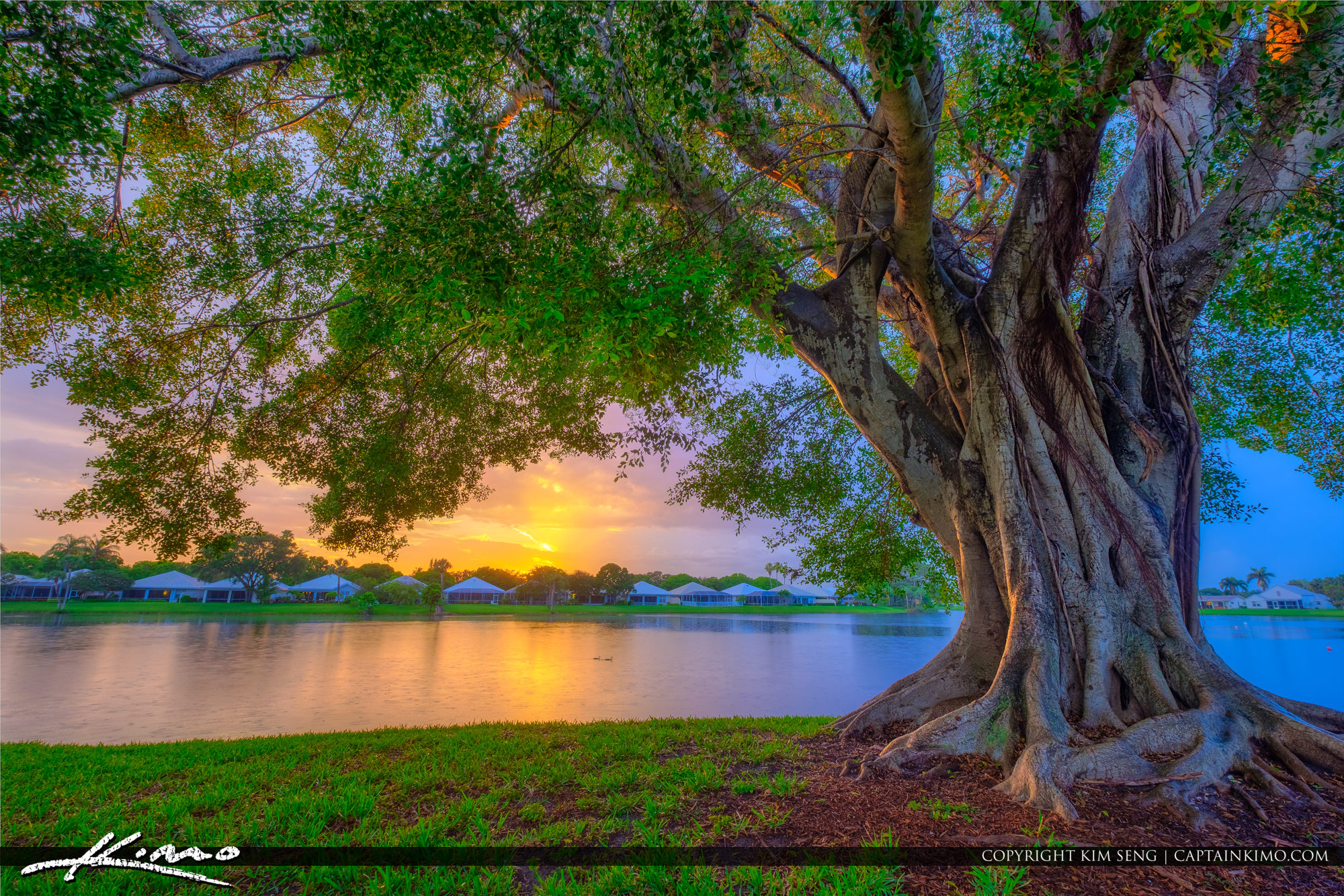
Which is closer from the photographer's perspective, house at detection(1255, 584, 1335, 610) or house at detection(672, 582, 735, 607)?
house at detection(1255, 584, 1335, 610)

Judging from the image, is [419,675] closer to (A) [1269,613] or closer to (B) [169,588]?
(B) [169,588]

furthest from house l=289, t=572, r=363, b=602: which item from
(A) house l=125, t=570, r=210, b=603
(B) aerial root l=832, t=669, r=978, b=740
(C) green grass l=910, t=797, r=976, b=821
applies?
(C) green grass l=910, t=797, r=976, b=821

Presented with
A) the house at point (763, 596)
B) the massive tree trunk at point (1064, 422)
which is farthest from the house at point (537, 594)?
the massive tree trunk at point (1064, 422)

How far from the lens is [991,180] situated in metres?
9.73

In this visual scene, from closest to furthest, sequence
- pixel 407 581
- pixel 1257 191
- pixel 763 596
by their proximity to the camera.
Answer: pixel 1257 191, pixel 407 581, pixel 763 596

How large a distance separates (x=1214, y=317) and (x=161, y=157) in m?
14.6

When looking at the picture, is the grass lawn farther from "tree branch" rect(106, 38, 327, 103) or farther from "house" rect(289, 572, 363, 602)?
"house" rect(289, 572, 363, 602)

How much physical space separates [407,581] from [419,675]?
145ft

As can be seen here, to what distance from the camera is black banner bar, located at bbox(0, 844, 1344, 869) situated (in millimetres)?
2824

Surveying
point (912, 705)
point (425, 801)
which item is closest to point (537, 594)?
point (912, 705)

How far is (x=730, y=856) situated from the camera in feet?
9.71

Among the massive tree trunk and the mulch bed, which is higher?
the massive tree trunk

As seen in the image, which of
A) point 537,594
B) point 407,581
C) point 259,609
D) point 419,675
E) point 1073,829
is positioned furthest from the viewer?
point 537,594

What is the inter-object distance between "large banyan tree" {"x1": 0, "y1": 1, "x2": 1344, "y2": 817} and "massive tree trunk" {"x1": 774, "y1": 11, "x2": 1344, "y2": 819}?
3 cm
